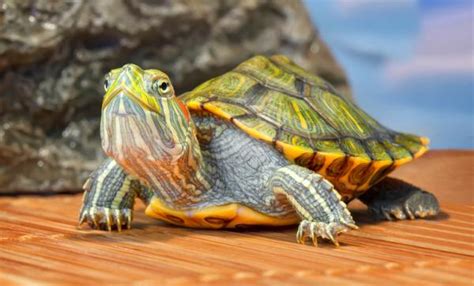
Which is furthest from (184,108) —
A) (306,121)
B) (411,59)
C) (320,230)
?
(411,59)

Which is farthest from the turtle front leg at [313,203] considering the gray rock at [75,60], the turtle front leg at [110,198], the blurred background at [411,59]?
the blurred background at [411,59]

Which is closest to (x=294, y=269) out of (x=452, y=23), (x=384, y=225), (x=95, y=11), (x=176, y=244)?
(x=176, y=244)

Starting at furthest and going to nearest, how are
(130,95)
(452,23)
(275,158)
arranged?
(452,23)
(275,158)
(130,95)

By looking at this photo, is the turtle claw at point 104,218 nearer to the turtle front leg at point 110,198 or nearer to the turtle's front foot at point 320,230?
the turtle front leg at point 110,198

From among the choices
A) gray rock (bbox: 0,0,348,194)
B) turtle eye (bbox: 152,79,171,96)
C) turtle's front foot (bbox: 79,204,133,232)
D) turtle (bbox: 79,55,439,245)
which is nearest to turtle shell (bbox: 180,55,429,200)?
turtle (bbox: 79,55,439,245)

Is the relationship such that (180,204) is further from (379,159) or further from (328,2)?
(328,2)

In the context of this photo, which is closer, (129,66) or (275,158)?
(129,66)

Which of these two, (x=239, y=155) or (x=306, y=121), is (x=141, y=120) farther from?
(x=306, y=121)
